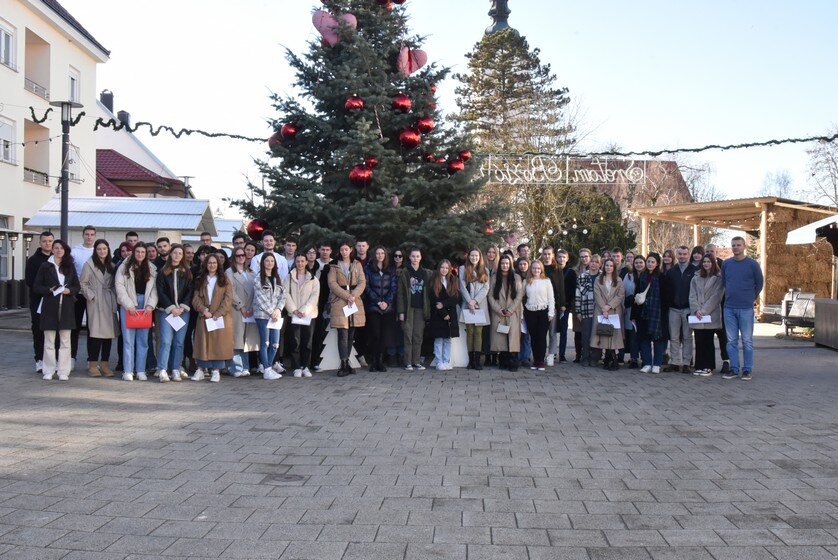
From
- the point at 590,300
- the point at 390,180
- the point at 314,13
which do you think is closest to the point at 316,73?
the point at 314,13

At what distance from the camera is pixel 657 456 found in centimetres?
639

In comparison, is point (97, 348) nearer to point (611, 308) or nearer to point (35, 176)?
point (611, 308)

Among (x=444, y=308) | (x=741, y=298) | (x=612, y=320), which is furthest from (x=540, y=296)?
(x=741, y=298)

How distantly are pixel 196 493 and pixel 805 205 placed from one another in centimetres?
2217

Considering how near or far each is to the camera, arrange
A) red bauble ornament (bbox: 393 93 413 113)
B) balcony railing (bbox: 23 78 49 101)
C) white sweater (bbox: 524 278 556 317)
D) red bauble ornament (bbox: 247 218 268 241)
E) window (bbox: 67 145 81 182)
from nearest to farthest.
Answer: white sweater (bbox: 524 278 556 317)
red bauble ornament (bbox: 393 93 413 113)
red bauble ornament (bbox: 247 218 268 241)
balcony railing (bbox: 23 78 49 101)
window (bbox: 67 145 81 182)

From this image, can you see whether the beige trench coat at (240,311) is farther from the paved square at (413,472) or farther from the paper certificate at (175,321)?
the paved square at (413,472)

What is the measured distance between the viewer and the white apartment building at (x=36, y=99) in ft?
81.1

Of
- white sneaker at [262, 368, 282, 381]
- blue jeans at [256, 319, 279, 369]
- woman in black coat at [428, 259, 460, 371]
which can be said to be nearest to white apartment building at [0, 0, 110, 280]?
blue jeans at [256, 319, 279, 369]

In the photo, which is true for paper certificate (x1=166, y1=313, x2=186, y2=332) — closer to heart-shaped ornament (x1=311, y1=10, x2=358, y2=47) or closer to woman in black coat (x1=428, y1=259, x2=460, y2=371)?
woman in black coat (x1=428, y1=259, x2=460, y2=371)

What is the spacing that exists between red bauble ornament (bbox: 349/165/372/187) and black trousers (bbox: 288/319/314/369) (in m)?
2.59

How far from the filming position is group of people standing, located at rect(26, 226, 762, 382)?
10453 mm

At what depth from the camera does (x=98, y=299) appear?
10.5m

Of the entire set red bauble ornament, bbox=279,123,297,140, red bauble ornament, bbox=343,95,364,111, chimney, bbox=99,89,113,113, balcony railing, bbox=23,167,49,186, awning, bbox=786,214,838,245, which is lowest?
awning, bbox=786,214,838,245

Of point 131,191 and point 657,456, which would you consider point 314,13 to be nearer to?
point 657,456
